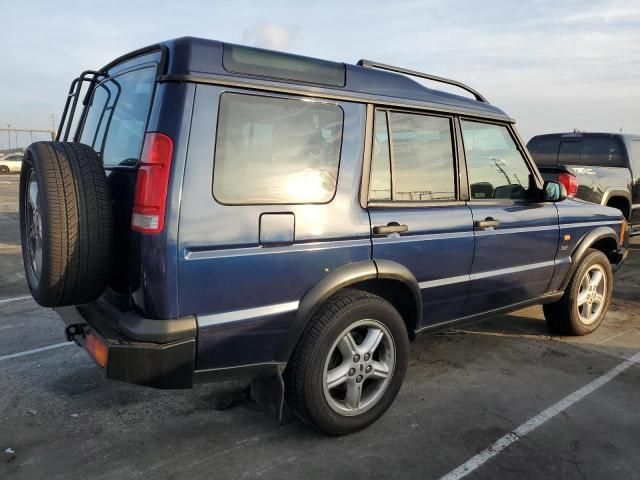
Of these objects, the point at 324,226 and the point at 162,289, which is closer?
the point at 162,289

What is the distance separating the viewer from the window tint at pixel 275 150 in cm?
241

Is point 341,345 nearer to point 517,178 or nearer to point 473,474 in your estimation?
point 473,474

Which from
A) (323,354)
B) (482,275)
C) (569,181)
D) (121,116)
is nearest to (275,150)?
(121,116)

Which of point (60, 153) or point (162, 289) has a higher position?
point (60, 153)

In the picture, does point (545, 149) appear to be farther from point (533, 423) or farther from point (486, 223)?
point (533, 423)

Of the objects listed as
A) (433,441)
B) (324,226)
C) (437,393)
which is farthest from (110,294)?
(437,393)

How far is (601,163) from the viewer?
7875mm

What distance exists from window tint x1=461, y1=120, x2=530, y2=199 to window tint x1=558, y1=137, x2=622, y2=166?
4.81 metres

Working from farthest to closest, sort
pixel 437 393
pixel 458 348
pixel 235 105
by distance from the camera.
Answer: pixel 458 348
pixel 437 393
pixel 235 105

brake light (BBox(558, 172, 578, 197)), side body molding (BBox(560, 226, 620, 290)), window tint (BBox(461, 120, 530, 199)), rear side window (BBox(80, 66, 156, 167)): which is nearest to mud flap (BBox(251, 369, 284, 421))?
rear side window (BBox(80, 66, 156, 167))

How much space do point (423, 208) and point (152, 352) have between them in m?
1.76

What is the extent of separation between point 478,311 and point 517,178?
1.03 m

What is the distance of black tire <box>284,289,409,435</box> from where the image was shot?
8.90 ft

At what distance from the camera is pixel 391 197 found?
305 cm
